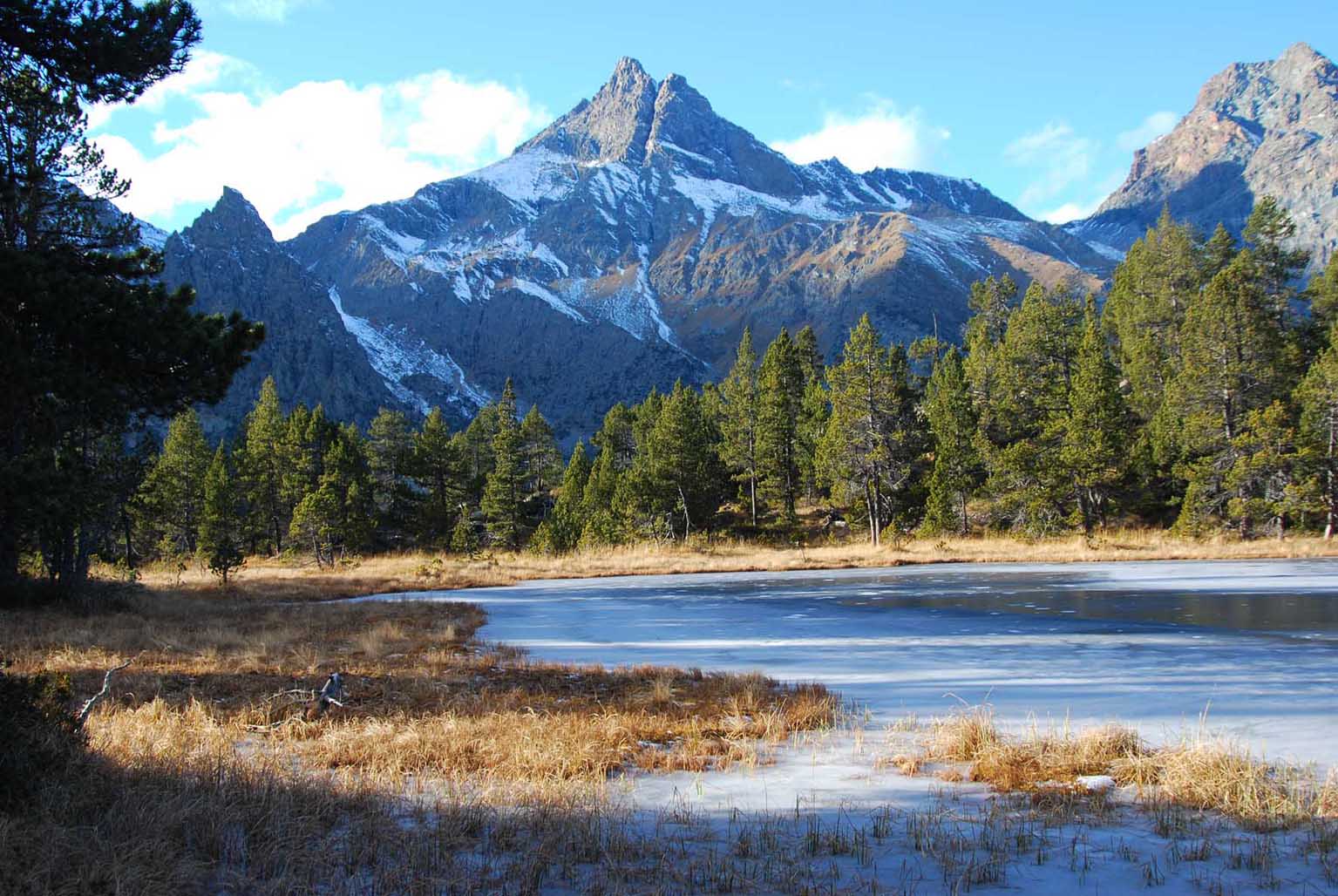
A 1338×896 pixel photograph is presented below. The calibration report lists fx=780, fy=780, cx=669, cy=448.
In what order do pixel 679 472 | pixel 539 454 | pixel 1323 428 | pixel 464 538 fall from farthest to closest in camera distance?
pixel 539 454, pixel 464 538, pixel 679 472, pixel 1323 428

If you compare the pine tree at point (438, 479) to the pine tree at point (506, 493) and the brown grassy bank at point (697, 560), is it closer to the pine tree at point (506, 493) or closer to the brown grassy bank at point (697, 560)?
the pine tree at point (506, 493)

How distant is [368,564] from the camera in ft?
129

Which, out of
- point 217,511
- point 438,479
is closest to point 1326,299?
point 438,479

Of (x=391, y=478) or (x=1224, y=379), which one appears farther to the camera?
(x=391, y=478)

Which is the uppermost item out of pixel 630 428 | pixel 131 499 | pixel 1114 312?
pixel 1114 312

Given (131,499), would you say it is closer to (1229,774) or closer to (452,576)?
(452,576)

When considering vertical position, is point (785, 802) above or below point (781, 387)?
below

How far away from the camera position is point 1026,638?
12836mm

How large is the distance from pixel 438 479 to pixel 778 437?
27939mm

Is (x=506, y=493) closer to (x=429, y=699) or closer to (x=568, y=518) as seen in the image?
(x=568, y=518)

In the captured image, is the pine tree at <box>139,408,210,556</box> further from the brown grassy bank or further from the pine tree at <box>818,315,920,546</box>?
the pine tree at <box>818,315,920,546</box>

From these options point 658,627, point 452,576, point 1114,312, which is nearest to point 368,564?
point 452,576

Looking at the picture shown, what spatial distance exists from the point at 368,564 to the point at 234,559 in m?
10.9

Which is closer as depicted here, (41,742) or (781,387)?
(41,742)
